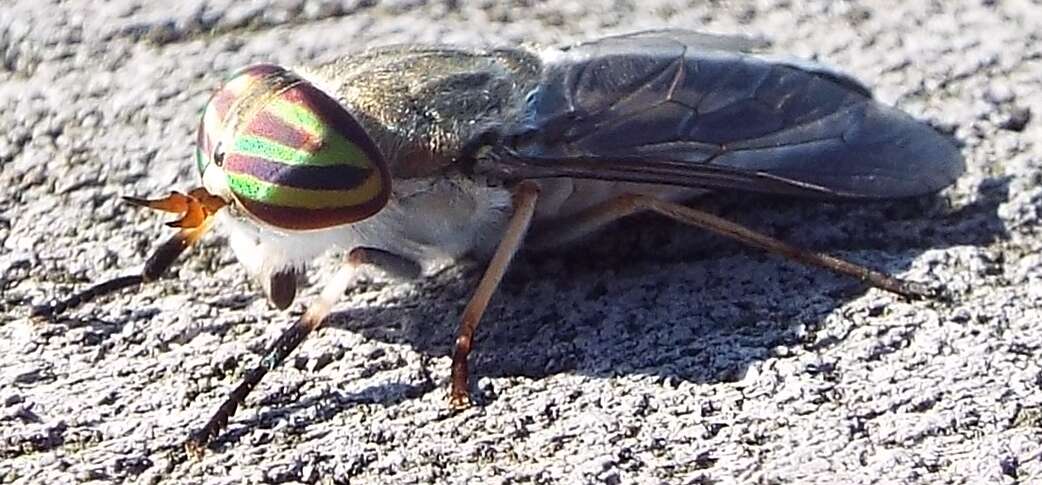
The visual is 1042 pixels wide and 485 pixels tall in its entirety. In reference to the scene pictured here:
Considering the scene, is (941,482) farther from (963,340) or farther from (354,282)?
(354,282)

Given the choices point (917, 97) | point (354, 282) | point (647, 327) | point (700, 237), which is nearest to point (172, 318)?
point (354, 282)

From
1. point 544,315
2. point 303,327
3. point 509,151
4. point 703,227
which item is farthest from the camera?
point 509,151

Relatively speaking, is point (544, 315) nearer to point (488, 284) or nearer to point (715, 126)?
point (488, 284)

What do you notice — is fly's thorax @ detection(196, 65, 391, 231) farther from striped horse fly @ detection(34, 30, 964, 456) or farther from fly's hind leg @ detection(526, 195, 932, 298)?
fly's hind leg @ detection(526, 195, 932, 298)

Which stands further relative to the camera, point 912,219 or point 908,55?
point 908,55

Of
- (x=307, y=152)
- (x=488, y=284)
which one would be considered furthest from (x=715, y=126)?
(x=307, y=152)

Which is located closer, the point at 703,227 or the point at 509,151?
the point at 703,227
